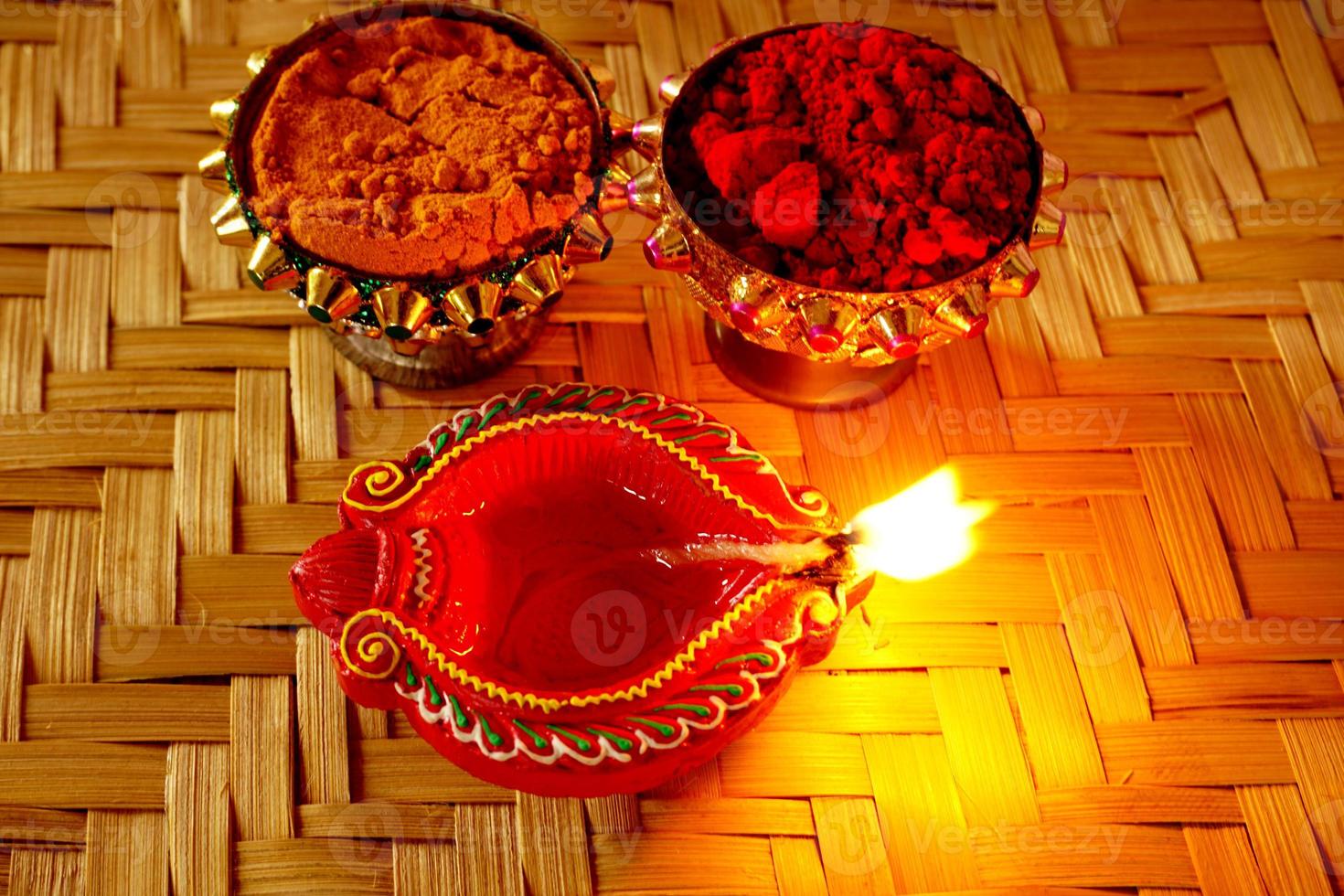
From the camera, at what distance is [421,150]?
982 millimetres

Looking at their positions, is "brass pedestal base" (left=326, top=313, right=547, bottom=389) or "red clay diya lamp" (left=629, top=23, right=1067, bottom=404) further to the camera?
"brass pedestal base" (left=326, top=313, right=547, bottom=389)

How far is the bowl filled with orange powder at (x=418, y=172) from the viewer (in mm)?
936

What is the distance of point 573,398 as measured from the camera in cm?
90

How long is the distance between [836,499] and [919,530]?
7.4 inches

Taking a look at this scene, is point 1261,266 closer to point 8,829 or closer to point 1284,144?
point 1284,144

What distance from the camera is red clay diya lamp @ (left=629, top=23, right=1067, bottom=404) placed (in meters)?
0.93

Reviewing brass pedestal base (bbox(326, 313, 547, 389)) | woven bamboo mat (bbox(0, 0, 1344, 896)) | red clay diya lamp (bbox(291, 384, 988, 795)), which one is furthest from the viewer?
brass pedestal base (bbox(326, 313, 547, 389))

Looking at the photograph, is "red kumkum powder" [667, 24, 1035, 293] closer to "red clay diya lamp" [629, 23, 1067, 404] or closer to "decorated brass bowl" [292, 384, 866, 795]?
"red clay diya lamp" [629, 23, 1067, 404]

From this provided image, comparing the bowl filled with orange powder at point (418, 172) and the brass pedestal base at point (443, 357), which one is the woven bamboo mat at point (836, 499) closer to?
the brass pedestal base at point (443, 357)

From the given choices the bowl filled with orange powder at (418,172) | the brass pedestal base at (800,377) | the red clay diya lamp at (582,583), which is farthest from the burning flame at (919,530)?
the bowl filled with orange powder at (418,172)

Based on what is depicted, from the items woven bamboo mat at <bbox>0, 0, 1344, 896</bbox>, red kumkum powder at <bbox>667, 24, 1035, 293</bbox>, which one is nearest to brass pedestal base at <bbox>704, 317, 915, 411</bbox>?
woven bamboo mat at <bbox>0, 0, 1344, 896</bbox>

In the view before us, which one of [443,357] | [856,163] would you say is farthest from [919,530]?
[443,357]

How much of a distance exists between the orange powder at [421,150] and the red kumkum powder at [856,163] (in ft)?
0.39

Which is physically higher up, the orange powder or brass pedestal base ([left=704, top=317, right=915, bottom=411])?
the orange powder
